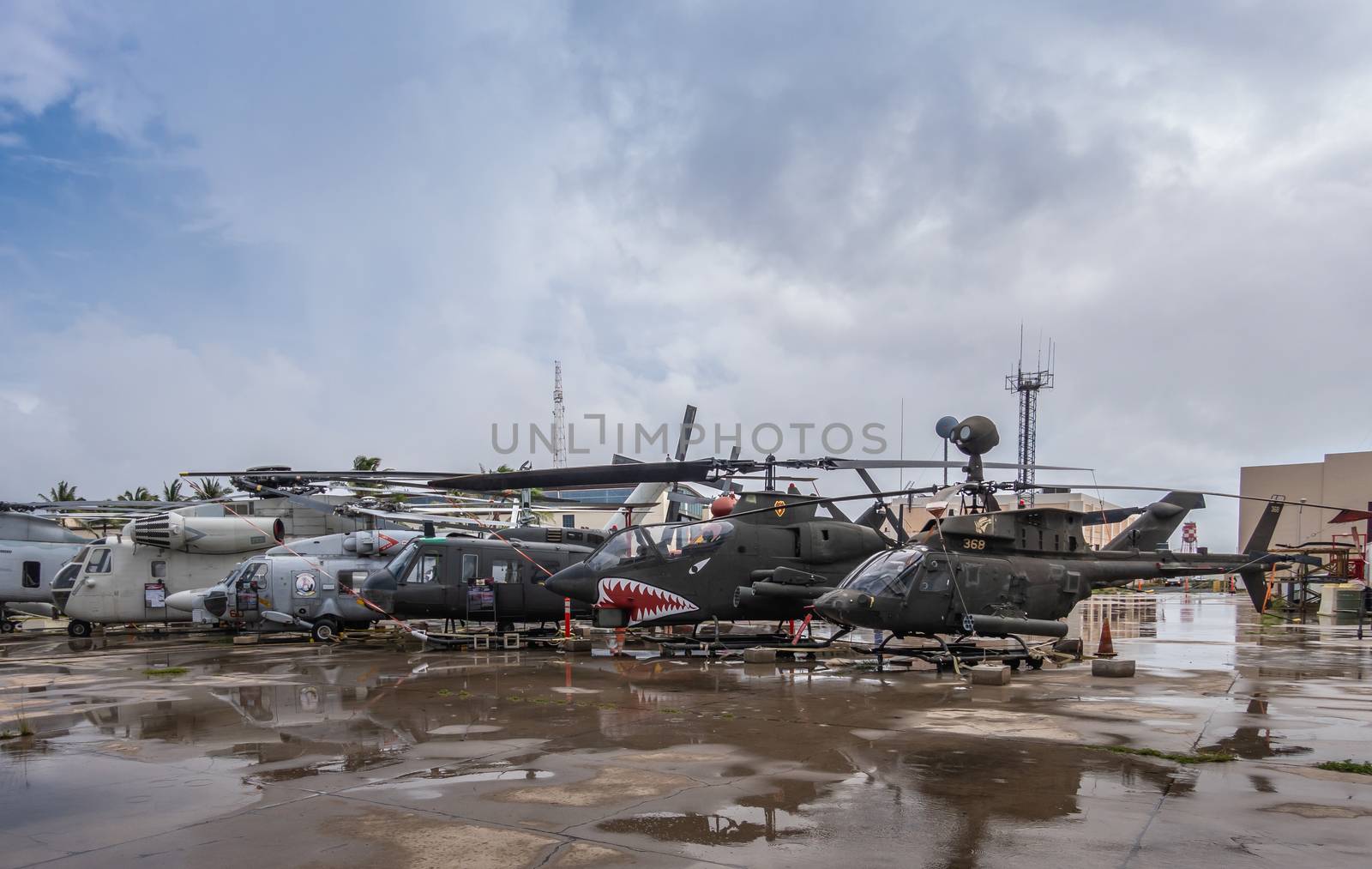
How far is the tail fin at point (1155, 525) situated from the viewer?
1712 centimetres

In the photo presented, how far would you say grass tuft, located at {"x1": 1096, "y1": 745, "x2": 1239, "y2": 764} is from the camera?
6.96 m

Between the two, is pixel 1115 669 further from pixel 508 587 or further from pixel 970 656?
pixel 508 587

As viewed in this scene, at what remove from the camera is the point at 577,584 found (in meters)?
16.7

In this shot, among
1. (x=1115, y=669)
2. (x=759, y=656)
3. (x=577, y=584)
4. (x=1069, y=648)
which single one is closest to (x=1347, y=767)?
(x=1115, y=669)

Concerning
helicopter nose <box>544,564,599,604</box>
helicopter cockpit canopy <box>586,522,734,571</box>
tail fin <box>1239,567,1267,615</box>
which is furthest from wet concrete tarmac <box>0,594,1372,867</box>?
tail fin <box>1239,567,1267,615</box>

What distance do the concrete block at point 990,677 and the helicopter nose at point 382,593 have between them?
1131 centimetres

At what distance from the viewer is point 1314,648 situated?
661 inches

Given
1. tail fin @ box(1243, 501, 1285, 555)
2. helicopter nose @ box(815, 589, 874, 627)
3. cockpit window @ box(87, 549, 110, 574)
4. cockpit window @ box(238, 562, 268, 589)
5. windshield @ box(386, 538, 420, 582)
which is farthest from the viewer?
cockpit window @ box(87, 549, 110, 574)

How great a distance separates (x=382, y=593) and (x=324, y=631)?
6.33 feet

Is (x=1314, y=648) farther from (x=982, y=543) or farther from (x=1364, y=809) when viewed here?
(x=1364, y=809)

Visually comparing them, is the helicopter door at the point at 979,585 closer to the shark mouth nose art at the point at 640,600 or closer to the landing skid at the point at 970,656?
the landing skid at the point at 970,656

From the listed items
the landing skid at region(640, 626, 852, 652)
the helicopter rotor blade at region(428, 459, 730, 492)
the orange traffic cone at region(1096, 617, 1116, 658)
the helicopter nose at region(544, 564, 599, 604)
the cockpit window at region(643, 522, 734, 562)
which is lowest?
the landing skid at region(640, 626, 852, 652)

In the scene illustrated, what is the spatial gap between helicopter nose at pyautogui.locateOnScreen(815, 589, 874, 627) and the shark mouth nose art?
3421 millimetres

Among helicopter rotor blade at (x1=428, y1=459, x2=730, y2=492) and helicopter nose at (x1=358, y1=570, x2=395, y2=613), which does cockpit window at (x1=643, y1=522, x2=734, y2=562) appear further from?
helicopter nose at (x1=358, y1=570, x2=395, y2=613)
